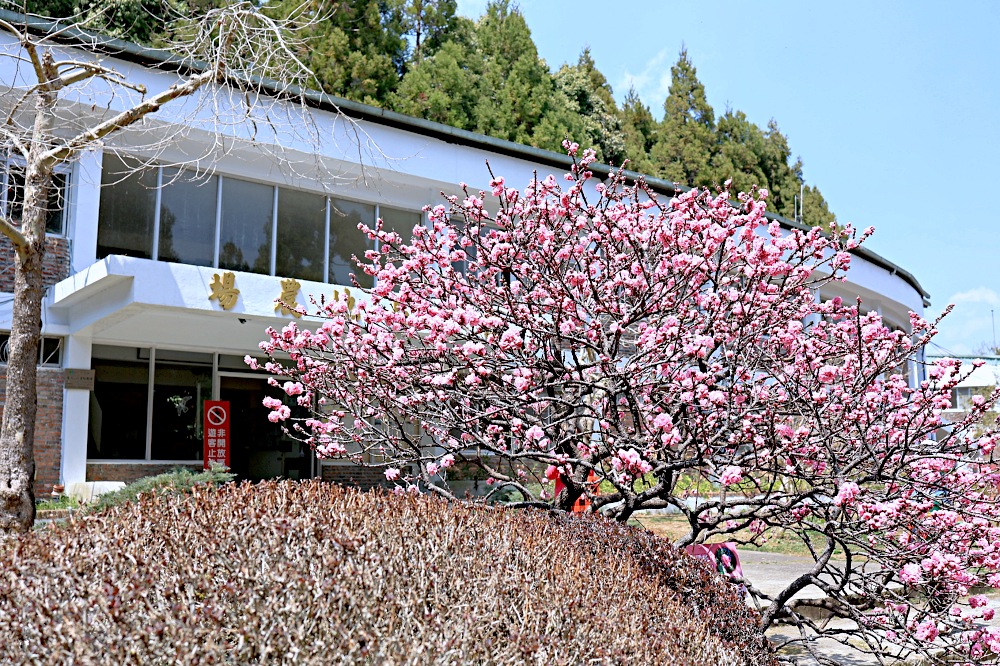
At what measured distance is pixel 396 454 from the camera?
693cm

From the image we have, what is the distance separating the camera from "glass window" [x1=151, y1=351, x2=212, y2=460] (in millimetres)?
14258

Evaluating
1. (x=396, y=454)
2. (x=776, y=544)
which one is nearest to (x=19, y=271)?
(x=396, y=454)

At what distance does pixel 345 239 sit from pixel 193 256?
2876 millimetres

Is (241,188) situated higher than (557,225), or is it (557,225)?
(241,188)

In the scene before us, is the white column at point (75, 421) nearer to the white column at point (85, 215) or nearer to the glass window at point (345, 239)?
the white column at point (85, 215)

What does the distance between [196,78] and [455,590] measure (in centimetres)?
630

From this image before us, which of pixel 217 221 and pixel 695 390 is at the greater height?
pixel 217 221

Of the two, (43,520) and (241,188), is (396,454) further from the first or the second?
(241,188)

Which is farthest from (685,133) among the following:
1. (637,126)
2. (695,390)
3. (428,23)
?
(695,390)

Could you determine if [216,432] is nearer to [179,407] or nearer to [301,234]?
[179,407]

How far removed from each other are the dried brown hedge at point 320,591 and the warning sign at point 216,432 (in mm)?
11539

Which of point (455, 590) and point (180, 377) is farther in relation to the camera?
point (180, 377)

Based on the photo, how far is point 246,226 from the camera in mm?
14883

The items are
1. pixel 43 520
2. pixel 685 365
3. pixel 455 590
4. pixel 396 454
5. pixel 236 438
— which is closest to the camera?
pixel 455 590
